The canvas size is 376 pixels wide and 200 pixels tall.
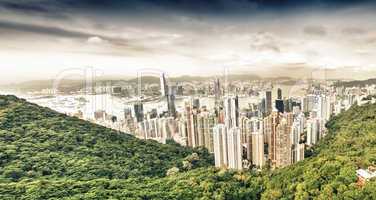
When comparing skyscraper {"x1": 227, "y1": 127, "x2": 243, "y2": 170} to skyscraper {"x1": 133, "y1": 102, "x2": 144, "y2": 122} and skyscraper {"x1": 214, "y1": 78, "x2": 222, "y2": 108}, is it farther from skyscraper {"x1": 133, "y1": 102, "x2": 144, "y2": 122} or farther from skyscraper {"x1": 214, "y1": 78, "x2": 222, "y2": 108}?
skyscraper {"x1": 133, "y1": 102, "x2": 144, "y2": 122}

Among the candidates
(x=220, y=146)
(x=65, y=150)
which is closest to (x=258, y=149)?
(x=220, y=146)

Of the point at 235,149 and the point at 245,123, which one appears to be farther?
the point at 245,123

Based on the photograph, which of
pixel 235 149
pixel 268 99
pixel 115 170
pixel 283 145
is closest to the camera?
pixel 115 170

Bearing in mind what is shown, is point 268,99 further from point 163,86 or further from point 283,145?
point 283,145

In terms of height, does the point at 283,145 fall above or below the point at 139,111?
below

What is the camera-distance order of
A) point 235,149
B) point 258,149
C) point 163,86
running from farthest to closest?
point 163,86
point 258,149
point 235,149

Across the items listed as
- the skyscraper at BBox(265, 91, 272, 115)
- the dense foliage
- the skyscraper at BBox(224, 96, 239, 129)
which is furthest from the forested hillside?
the skyscraper at BBox(265, 91, 272, 115)

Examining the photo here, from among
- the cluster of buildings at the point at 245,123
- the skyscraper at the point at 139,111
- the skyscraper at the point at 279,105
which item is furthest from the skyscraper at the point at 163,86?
the skyscraper at the point at 279,105

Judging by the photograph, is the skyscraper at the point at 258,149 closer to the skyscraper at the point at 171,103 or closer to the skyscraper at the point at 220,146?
the skyscraper at the point at 220,146
